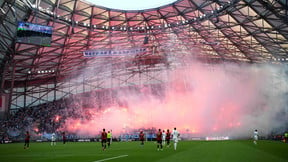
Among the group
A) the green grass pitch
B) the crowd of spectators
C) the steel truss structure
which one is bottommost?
the green grass pitch

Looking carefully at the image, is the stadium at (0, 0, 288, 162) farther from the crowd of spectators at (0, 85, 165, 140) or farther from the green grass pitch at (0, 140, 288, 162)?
the green grass pitch at (0, 140, 288, 162)

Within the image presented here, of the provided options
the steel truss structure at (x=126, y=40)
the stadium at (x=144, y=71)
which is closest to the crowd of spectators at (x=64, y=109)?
the stadium at (x=144, y=71)

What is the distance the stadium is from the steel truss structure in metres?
0.16

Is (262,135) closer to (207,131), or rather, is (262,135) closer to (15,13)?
(207,131)

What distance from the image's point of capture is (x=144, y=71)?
5488 centimetres

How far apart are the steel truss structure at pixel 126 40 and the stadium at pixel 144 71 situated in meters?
0.16

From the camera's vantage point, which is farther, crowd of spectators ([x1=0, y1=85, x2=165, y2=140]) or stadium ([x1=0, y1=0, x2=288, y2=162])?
crowd of spectators ([x1=0, y1=85, x2=165, y2=140])

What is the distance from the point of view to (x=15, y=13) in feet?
100

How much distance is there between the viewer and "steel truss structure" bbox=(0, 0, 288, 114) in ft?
Result: 105

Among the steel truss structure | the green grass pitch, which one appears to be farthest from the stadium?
the green grass pitch

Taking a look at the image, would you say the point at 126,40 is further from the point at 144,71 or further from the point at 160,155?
the point at 160,155

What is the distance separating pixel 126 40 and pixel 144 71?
12024 millimetres

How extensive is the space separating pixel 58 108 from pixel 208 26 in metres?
33.3

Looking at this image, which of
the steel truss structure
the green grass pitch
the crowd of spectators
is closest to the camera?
the green grass pitch
